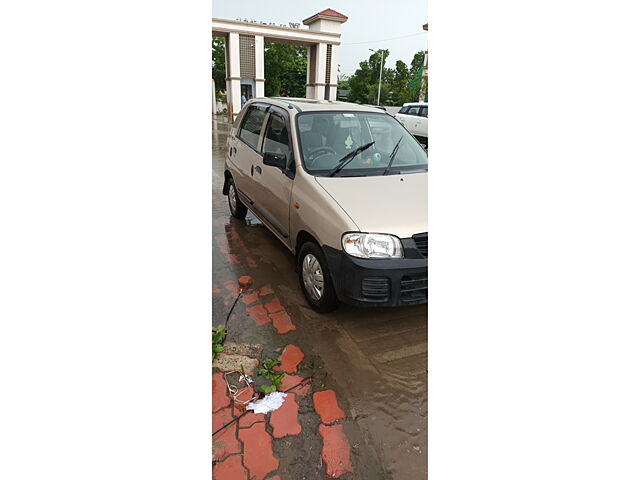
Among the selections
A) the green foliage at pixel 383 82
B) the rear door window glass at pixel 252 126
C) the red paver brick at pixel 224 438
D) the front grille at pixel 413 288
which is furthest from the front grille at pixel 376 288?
the green foliage at pixel 383 82

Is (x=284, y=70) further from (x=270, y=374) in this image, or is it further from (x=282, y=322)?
(x=270, y=374)

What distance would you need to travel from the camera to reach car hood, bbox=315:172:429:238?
2977 millimetres

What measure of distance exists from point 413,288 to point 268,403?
1253 millimetres

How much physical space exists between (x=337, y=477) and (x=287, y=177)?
2.43 m

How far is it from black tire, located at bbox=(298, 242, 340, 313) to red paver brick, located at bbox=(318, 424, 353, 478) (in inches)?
43.8

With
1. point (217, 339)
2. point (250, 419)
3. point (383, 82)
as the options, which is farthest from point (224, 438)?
point (383, 82)

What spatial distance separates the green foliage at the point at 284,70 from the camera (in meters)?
30.3

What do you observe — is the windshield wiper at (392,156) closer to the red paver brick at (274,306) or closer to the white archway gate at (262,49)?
the red paver brick at (274,306)

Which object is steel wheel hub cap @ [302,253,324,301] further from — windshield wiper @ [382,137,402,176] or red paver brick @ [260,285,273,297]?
windshield wiper @ [382,137,402,176]

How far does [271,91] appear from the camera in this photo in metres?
31.0

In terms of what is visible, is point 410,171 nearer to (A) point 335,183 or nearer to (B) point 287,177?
(A) point 335,183

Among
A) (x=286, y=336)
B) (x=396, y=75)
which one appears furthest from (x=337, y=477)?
(x=396, y=75)

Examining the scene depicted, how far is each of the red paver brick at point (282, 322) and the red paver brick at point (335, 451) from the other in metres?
1.00

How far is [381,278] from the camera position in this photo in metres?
2.96
